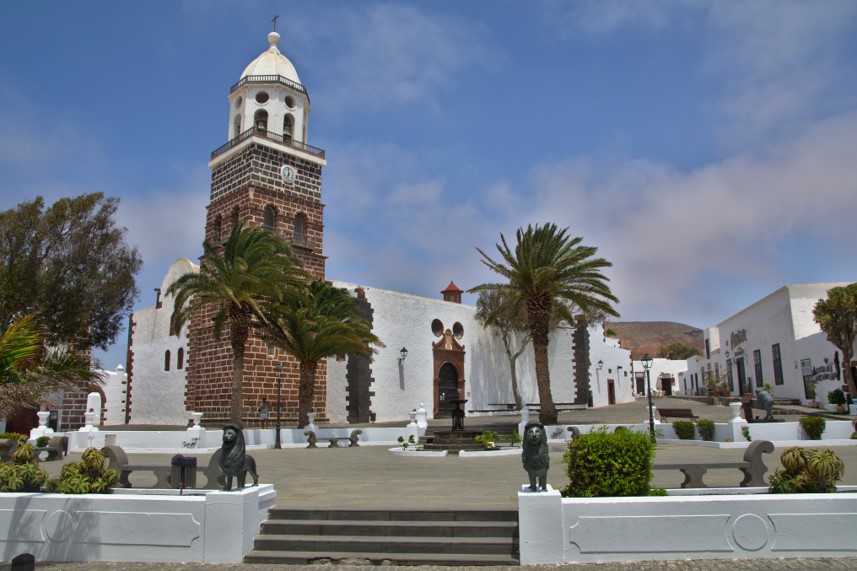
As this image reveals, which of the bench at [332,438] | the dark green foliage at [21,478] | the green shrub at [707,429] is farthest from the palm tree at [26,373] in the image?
the green shrub at [707,429]

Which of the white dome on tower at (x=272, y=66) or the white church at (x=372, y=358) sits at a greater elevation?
the white dome on tower at (x=272, y=66)

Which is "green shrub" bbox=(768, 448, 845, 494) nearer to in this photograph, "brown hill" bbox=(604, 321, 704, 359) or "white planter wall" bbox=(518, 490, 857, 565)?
"white planter wall" bbox=(518, 490, 857, 565)

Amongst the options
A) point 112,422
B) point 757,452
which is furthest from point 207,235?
point 757,452

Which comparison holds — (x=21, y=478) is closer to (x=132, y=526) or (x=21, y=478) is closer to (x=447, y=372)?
(x=132, y=526)

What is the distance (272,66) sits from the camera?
27.6 meters

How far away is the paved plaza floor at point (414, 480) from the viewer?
6.53m

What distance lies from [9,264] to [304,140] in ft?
40.8

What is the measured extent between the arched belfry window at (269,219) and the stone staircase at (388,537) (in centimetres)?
2028

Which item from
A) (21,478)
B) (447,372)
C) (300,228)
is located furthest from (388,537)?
(447,372)

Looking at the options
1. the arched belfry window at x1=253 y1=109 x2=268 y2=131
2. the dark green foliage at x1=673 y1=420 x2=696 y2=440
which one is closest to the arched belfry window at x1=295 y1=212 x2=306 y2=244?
the arched belfry window at x1=253 y1=109 x2=268 y2=131

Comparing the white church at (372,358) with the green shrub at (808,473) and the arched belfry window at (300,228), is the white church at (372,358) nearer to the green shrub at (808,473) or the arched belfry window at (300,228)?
the arched belfry window at (300,228)

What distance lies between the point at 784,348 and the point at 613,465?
27.6 meters

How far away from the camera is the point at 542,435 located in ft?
21.4

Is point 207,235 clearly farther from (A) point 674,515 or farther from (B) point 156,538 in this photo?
(A) point 674,515
